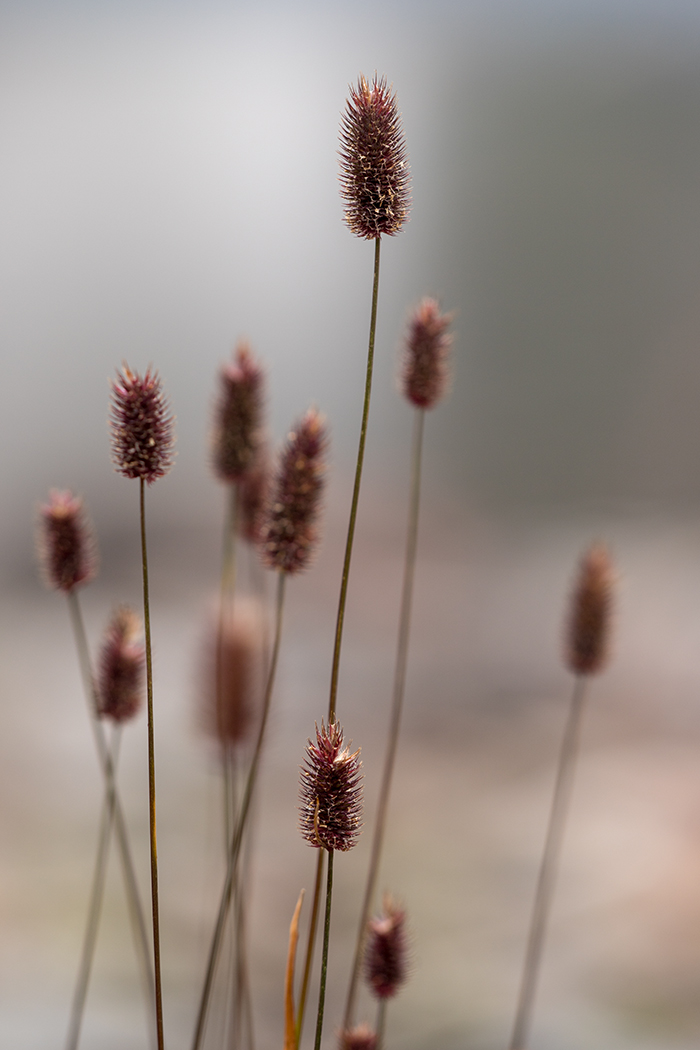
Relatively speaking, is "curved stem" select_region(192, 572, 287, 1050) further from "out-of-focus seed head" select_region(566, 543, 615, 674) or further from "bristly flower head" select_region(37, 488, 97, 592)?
"out-of-focus seed head" select_region(566, 543, 615, 674)

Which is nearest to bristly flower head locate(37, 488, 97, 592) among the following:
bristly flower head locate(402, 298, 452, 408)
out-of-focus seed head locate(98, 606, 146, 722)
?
out-of-focus seed head locate(98, 606, 146, 722)

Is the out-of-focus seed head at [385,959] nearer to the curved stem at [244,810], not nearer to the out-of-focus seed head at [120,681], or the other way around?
the curved stem at [244,810]

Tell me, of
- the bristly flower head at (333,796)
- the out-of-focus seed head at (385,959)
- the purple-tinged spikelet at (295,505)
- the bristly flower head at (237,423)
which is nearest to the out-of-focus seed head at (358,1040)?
the out-of-focus seed head at (385,959)

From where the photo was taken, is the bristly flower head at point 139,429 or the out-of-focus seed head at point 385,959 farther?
the out-of-focus seed head at point 385,959

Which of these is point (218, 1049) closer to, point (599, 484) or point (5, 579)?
point (5, 579)

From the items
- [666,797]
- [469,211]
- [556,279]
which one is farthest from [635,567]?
[469,211]

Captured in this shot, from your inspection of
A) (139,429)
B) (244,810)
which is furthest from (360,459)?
(244,810)
